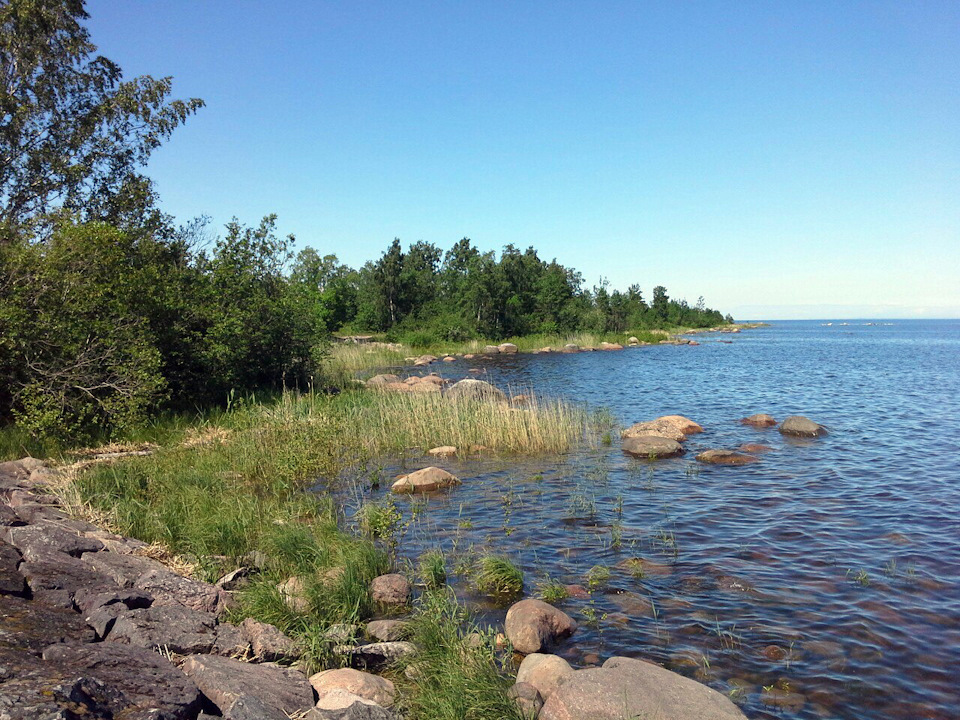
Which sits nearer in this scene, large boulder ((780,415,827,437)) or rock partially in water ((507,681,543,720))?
rock partially in water ((507,681,543,720))

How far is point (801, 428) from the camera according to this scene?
18969mm

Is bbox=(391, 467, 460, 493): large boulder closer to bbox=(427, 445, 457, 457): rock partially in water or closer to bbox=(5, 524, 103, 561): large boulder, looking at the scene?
bbox=(427, 445, 457, 457): rock partially in water

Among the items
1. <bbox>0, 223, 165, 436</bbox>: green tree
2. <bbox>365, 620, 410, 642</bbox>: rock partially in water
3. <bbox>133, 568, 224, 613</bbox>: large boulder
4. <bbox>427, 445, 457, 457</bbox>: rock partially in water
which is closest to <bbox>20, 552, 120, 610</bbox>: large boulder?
<bbox>133, 568, 224, 613</bbox>: large boulder

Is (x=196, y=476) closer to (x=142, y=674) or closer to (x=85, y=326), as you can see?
(x=85, y=326)

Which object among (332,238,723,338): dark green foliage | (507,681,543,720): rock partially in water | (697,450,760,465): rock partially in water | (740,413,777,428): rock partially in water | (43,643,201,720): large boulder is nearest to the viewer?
(43,643,201,720): large boulder

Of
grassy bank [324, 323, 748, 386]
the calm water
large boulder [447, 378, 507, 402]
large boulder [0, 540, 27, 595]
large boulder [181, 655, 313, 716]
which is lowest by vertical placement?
the calm water

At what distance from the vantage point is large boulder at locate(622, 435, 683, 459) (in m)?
16.1

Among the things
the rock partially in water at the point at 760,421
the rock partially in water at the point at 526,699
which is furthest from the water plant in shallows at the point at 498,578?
the rock partially in water at the point at 760,421

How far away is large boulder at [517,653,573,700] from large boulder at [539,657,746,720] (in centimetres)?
21

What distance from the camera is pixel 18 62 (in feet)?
68.7

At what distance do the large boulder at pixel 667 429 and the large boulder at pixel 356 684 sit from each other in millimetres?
13030

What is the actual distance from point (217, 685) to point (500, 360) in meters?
44.4

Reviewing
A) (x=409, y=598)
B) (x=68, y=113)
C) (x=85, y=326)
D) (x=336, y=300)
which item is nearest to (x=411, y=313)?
(x=336, y=300)

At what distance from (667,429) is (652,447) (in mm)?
2495
